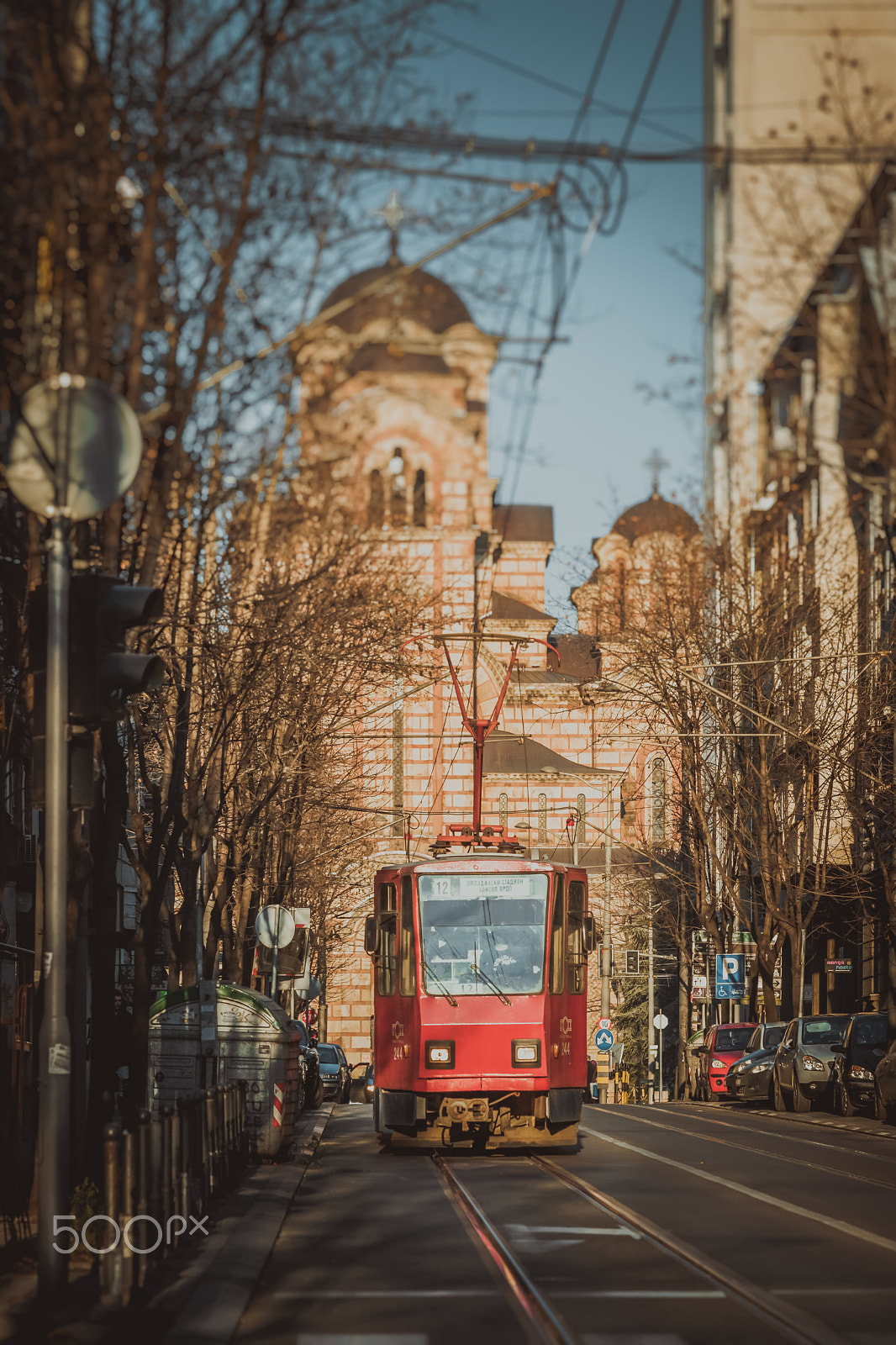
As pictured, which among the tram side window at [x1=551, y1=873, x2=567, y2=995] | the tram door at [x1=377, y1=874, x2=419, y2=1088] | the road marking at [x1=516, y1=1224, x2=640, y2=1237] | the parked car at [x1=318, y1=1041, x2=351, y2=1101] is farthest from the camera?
the parked car at [x1=318, y1=1041, x2=351, y2=1101]

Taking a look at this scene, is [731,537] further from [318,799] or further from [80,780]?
[80,780]

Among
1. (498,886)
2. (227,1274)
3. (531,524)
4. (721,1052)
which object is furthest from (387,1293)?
(531,524)

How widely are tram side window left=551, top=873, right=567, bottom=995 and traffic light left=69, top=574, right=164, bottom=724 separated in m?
12.2

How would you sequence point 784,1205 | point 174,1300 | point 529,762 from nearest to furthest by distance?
point 174,1300
point 784,1205
point 529,762

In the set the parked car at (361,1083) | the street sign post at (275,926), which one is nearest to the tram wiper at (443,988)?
the street sign post at (275,926)

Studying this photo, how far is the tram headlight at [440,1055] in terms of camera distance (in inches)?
830

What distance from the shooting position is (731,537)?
39.2 meters

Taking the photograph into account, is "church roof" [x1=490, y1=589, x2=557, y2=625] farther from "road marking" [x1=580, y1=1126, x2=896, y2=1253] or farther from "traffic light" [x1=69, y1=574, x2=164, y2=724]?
"traffic light" [x1=69, y1=574, x2=164, y2=724]

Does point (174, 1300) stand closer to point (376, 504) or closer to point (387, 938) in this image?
point (376, 504)

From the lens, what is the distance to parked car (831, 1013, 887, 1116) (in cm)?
2944

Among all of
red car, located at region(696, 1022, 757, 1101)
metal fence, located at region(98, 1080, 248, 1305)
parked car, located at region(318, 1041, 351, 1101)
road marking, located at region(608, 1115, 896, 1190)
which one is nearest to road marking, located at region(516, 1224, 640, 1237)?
metal fence, located at region(98, 1080, 248, 1305)

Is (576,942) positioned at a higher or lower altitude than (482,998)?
higher

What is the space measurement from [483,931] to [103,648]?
12.4 m

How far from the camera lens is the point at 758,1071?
3588 centimetres
